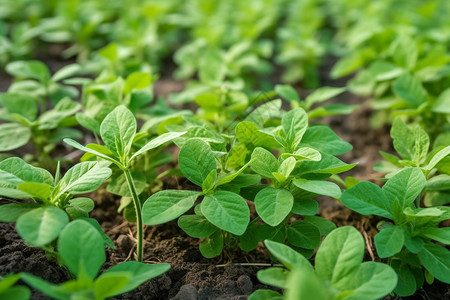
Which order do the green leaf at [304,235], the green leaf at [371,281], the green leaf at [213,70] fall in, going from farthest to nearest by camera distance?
1. the green leaf at [213,70]
2. the green leaf at [304,235]
3. the green leaf at [371,281]

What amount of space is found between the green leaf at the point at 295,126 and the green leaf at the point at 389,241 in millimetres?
416

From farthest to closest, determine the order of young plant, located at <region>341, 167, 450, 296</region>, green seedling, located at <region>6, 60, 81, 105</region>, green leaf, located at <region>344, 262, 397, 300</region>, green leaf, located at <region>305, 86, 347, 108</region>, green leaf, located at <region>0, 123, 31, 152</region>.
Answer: green seedling, located at <region>6, 60, 81, 105</region>
green leaf, located at <region>305, 86, 347, 108</region>
green leaf, located at <region>0, 123, 31, 152</region>
young plant, located at <region>341, 167, 450, 296</region>
green leaf, located at <region>344, 262, 397, 300</region>

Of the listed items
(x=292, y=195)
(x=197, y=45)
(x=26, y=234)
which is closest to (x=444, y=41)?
(x=197, y=45)

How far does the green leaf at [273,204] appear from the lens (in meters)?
1.34

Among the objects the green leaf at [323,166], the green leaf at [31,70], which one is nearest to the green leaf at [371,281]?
the green leaf at [323,166]

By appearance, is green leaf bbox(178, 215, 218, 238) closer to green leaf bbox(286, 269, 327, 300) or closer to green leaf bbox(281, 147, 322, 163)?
green leaf bbox(281, 147, 322, 163)

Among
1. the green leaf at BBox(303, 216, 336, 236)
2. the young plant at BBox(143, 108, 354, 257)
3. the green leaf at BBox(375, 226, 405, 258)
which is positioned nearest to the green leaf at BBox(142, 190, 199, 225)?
the young plant at BBox(143, 108, 354, 257)

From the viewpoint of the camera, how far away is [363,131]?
2875 millimetres

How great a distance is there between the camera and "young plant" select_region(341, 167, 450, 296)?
140cm

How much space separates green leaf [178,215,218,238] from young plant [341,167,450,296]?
45 cm

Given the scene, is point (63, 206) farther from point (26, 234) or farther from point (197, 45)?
point (197, 45)

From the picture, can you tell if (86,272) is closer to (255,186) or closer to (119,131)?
(119,131)

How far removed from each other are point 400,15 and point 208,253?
9.51 feet

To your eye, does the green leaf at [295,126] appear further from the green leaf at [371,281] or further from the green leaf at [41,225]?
the green leaf at [41,225]
